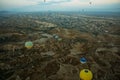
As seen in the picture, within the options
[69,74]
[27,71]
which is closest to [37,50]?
[27,71]

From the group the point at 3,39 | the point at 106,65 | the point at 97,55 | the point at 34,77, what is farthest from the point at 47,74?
the point at 3,39

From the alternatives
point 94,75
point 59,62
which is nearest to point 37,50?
point 59,62

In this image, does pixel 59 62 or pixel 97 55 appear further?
pixel 97 55

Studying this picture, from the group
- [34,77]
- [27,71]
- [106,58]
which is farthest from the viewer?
[106,58]

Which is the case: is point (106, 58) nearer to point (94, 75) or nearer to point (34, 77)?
point (94, 75)

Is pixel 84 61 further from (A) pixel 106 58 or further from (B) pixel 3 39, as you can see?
(B) pixel 3 39

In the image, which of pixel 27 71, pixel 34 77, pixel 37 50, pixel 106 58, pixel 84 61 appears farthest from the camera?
pixel 37 50

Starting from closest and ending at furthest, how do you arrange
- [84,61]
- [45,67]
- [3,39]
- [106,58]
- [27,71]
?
[27,71]
[45,67]
[84,61]
[106,58]
[3,39]

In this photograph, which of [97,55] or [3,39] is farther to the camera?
[3,39]

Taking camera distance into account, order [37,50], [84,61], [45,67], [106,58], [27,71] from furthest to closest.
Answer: [37,50]
[106,58]
[84,61]
[45,67]
[27,71]
